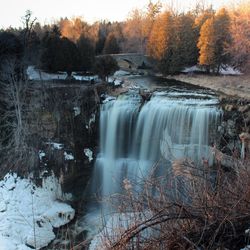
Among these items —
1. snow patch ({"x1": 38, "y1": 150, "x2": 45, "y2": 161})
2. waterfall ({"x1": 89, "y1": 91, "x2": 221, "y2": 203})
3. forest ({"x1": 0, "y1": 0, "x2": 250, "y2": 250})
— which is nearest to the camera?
forest ({"x1": 0, "y1": 0, "x2": 250, "y2": 250})

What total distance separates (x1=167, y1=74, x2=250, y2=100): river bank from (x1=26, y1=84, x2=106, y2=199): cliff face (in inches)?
282

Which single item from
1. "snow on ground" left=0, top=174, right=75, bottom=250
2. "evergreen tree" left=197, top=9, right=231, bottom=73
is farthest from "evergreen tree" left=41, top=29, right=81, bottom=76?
"evergreen tree" left=197, top=9, right=231, bottom=73

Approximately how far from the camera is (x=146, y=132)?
1555cm

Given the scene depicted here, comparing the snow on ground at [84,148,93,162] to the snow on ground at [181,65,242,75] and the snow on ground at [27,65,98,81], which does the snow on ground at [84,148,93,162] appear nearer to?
the snow on ground at [27,65,98,81]

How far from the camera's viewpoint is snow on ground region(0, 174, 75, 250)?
39.2 feet

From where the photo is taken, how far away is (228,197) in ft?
10.2

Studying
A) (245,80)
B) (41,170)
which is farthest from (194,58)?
(41,170)

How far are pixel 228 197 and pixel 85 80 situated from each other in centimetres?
1815

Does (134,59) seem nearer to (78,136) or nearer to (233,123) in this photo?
(78,136)

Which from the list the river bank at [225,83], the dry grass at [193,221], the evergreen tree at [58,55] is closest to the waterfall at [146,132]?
the river bank at [225,83]

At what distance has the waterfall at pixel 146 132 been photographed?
14.4 m

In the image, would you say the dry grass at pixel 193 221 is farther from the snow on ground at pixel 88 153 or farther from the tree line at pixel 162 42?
the tree line at pixel 162 42

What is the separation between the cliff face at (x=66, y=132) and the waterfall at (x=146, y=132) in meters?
0.52

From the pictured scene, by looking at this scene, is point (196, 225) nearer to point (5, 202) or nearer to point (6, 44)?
point (5, 202)
